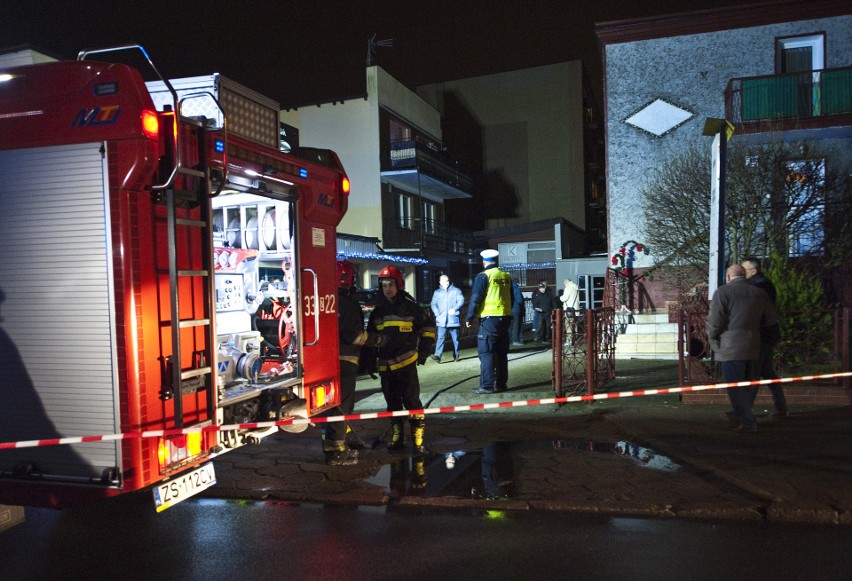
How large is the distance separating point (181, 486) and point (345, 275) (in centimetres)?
268

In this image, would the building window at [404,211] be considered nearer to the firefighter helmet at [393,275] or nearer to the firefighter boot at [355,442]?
the firefighter boot at [355,442]

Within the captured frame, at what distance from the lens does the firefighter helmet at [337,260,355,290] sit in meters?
6.66

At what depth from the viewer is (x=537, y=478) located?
6.02 meters

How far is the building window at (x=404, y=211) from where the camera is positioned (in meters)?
31.7

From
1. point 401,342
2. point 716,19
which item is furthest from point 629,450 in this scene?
point 716,19

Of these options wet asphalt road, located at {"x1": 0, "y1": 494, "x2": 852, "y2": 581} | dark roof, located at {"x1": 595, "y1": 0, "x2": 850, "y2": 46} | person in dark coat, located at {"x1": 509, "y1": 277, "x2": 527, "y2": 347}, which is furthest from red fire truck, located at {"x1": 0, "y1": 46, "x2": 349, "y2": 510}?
dark roof, located at {"x1": 595, "y1": 0, "x2": 850, "y2": 46}

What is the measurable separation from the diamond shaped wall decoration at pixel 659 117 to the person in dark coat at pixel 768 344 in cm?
1079

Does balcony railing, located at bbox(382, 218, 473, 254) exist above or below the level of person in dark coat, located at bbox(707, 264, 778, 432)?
above

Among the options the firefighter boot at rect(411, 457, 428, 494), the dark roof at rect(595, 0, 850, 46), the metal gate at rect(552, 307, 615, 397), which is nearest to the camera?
the firefighter boot at rect(411, 457, 428, 494)

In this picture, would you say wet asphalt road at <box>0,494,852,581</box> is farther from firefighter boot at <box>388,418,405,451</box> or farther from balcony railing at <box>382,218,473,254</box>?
balcony railing at <box>382,218,473,254</box>

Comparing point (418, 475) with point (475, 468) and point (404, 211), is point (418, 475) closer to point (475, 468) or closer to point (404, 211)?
point (475, 468)

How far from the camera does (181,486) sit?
452 cm

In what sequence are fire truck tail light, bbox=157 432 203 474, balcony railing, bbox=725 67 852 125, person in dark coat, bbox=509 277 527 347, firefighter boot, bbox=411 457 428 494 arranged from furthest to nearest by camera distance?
balcony railing, bbox=725 67 852 125, person in dark coat, bbox=509 277 527 347, firefighter boot, bbox=411 457 428 494, fire truck tail light, bbox=157 432 203 474

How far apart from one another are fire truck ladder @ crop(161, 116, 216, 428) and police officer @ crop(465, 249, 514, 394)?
5.51 meters
